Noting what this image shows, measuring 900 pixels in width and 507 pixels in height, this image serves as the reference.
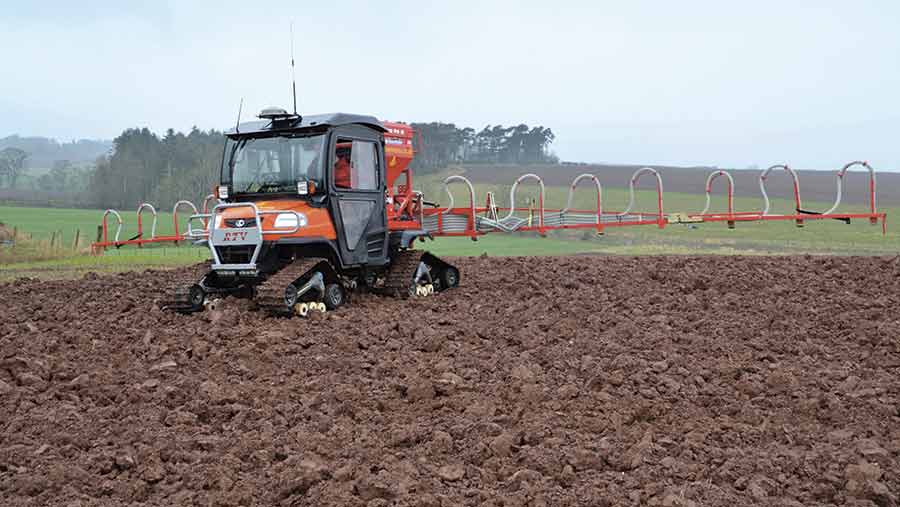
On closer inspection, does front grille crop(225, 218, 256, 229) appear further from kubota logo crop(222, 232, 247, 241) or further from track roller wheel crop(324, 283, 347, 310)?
track roller wheel crop(324, 283, 347, 310)

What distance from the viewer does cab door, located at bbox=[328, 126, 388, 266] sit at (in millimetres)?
11844

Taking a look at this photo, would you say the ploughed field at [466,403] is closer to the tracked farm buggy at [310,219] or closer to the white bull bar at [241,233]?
the tracked farm buggy at [310,219]

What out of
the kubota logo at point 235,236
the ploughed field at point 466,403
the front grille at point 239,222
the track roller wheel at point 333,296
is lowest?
the ploughed field at point 466,403

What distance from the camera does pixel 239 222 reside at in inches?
445

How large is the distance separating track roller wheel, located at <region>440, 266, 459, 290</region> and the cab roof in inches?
115

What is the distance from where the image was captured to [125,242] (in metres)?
18.4

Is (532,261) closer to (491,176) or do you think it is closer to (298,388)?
(298,388)

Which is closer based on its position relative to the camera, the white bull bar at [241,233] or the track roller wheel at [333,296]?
the white bull bar at [241,233]

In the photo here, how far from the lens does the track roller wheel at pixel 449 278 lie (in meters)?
14.0

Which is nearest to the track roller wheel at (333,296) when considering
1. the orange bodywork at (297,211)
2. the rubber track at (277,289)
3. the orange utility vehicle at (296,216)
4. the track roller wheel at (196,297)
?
the orange utility vehicle at (296,216)

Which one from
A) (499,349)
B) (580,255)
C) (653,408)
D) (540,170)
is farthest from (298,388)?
(540,170)

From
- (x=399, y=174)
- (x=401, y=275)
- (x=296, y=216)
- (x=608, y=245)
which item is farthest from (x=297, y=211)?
(x=608, y=245)

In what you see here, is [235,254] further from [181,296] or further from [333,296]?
[333,296]

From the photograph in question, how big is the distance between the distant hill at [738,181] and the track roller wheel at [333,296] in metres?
24.2
